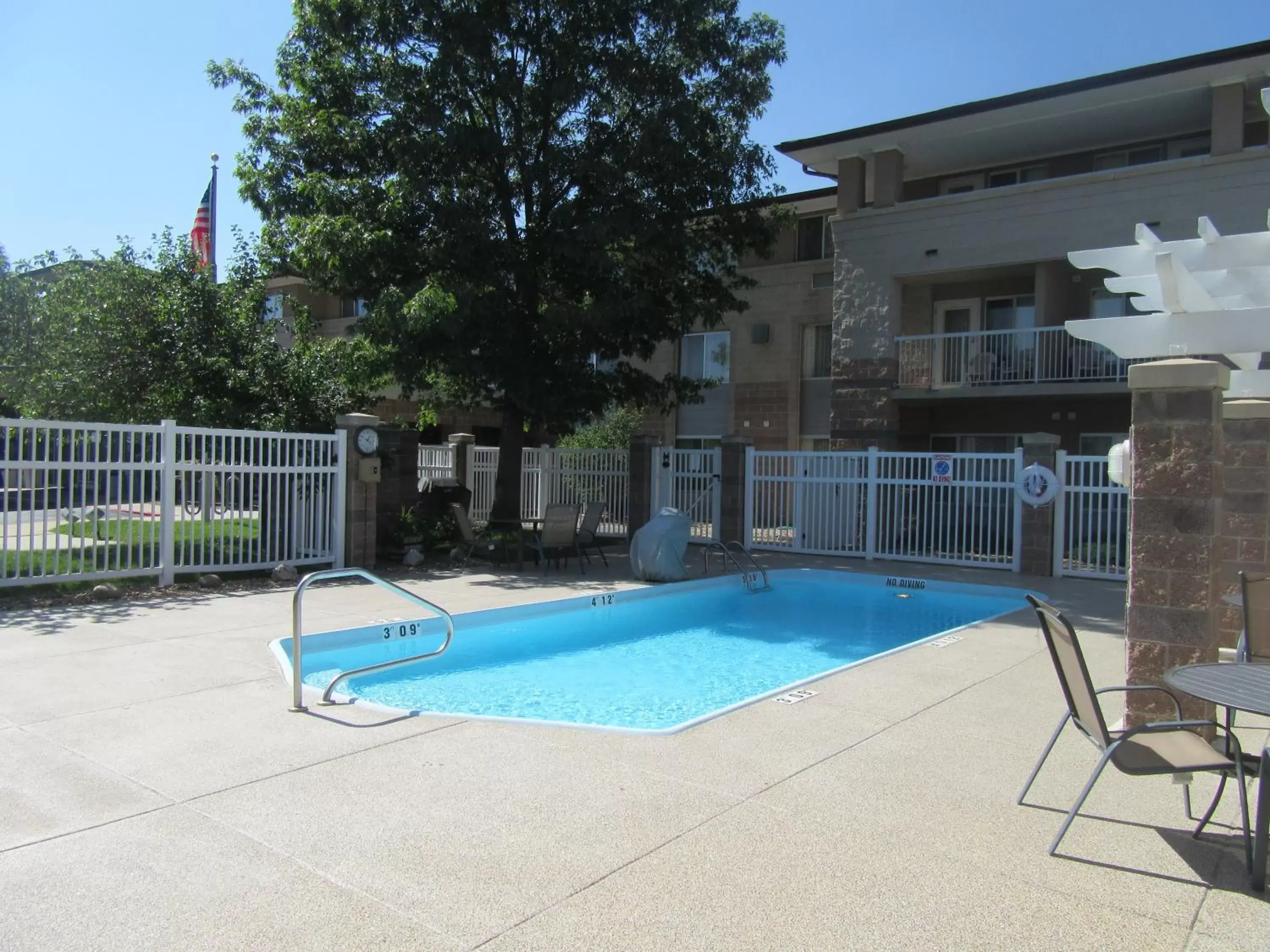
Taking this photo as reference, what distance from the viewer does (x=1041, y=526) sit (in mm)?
13859

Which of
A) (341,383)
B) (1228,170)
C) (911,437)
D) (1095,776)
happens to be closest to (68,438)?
(341,383)

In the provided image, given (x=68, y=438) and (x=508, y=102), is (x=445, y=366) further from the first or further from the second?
(x=68, y=438)

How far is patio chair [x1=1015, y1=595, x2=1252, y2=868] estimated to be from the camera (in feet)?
11.7

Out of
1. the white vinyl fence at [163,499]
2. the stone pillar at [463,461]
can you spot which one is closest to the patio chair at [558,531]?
the white vinyl fence at [163,499]

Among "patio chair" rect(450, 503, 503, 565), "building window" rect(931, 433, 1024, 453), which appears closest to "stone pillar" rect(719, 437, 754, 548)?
"patio chair" rect(450, 503, 503, 565)

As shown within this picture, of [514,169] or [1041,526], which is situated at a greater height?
[514,169]

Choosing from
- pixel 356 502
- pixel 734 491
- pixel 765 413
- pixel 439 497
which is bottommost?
pixel 439 497

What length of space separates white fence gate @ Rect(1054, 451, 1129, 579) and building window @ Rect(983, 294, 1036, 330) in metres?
6.38

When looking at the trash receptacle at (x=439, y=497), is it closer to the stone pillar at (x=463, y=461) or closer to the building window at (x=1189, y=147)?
the stone pillar at (x=463, y=461)

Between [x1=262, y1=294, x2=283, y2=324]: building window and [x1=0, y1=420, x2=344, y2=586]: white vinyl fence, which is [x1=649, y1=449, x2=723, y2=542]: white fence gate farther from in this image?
[x1=262, y1=294, x2=283, y2=324]: building window

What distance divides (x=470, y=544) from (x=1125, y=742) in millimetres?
11598

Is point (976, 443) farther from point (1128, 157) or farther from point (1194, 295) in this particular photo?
point (1194, 295)

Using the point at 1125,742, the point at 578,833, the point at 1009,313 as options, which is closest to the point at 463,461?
the point at 1009,313

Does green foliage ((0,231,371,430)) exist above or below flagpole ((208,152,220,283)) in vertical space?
below
